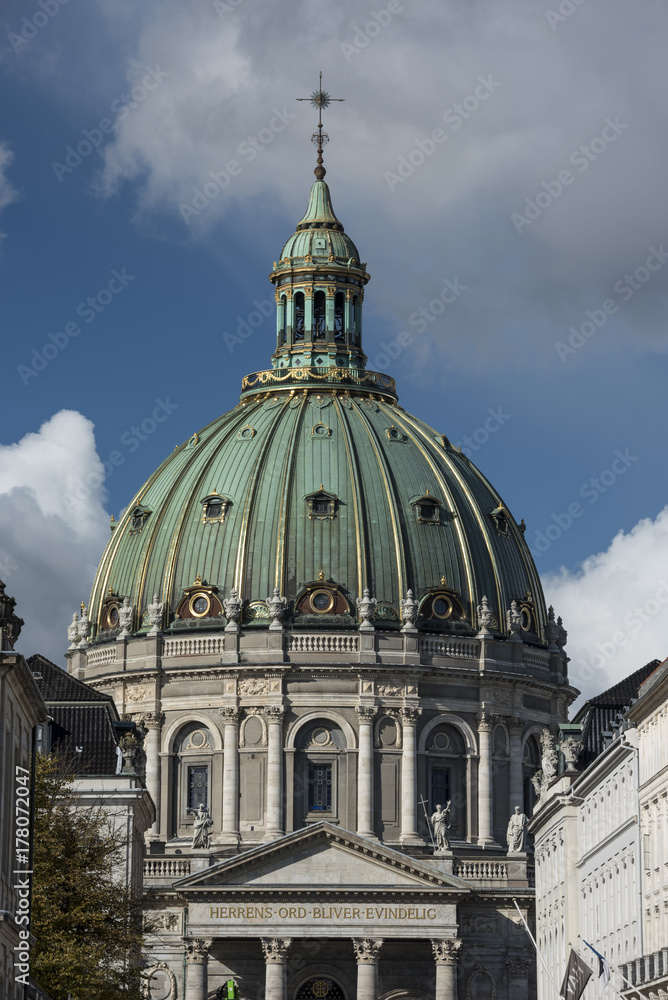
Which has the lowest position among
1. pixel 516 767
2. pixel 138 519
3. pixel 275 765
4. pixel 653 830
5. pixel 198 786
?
pixel 653 830

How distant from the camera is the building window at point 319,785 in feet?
448

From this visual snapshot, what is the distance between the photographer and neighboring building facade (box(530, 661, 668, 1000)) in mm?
72375

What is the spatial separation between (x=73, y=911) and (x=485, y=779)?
218ft

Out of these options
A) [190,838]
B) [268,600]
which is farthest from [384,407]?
[190,838]

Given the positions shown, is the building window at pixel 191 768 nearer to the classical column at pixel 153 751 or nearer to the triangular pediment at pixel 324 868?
the classical column at pixel 153 751

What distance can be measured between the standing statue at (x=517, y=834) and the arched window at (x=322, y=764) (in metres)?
10.3

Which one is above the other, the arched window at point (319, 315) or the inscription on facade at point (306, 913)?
the arched window at point (319, 315)

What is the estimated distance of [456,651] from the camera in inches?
5463

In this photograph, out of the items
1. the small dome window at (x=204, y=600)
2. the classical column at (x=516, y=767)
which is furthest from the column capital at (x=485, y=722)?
the small dome window at (x=204, y=600)

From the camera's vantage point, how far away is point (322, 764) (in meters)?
137

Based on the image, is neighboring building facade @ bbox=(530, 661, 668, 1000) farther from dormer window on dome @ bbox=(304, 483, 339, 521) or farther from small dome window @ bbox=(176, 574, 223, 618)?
small dome window @ bbox=(176, 574, 223, 618)

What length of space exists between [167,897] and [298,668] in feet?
53.3

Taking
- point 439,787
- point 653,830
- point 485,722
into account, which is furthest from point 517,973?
point 653,830

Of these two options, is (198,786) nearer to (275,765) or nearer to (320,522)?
(275,765)
